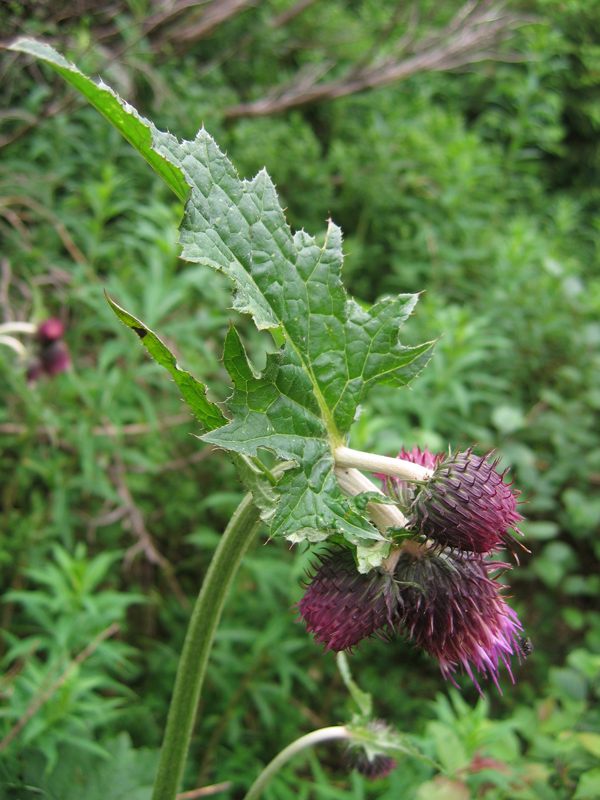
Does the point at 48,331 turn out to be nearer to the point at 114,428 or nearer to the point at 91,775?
the point at 114,428

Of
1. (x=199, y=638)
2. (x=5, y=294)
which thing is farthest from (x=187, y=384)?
(x=5, y=294)

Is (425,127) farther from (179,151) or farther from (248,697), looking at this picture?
(179,151)

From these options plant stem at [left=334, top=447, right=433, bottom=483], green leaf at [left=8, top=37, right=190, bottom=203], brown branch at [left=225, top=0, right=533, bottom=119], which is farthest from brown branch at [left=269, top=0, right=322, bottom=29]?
plant stem at [left=334, top=447, right=433, bottom=483]

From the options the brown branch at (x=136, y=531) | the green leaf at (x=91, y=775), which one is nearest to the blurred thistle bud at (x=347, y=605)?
the green leaf at (x=91, y=775)

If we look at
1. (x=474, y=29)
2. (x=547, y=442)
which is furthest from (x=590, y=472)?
(x=474, y=29)

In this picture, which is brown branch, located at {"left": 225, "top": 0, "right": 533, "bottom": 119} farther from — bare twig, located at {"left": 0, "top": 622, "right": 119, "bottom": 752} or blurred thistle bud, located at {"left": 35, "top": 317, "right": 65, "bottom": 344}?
bare twig, located at {"left": 0, "top": 622, "right": 119, "bottom": 752}

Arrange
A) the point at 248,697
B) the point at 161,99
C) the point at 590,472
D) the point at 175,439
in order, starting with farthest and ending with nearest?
the point at 161,99 → the point at 590,472 → the point at 175,439 → the point at 248,697
